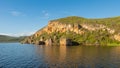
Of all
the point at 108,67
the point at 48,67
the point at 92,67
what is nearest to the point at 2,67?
the point at 48,67

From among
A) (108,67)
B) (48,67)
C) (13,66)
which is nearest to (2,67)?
(13,66)

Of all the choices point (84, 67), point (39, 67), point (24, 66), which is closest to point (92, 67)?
point (84, 67)

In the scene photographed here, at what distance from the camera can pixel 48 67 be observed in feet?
254

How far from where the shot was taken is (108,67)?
7612cm

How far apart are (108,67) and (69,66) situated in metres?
16.9

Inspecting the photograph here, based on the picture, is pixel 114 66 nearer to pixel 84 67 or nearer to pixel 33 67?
pixel 84 67

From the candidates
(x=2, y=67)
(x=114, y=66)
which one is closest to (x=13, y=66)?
(x=2, y=67)

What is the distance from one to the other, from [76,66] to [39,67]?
16451mm

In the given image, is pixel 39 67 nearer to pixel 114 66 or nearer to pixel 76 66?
pixel 76 66

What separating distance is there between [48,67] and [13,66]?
16.1m

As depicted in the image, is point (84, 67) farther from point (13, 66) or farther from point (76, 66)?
point (13, 66)

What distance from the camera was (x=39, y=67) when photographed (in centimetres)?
7806

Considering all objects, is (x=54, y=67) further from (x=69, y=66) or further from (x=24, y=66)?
(x=24, y=66)

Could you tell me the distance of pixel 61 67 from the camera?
77.4 meters
